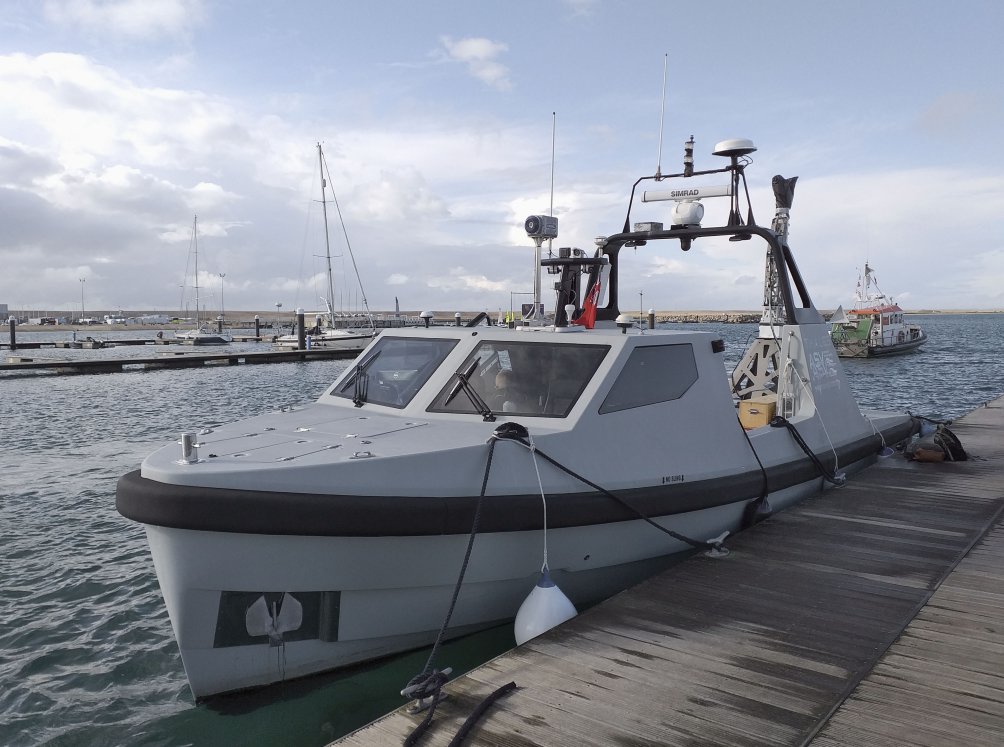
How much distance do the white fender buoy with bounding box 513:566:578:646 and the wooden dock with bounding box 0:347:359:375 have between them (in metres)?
31.0

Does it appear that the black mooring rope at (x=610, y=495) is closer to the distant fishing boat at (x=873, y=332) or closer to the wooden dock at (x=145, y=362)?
the wooden dock at (x=145, y=362)

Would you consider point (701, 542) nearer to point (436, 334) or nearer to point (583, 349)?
point (583, 349)

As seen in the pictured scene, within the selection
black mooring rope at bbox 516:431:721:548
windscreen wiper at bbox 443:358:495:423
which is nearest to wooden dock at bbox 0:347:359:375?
windscreen wiper at bbox 443:358:495:423

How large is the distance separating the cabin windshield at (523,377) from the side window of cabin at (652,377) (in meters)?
0.23

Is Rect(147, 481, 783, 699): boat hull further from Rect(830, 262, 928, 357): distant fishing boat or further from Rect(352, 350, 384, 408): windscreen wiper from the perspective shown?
Rect(830, 262, 928, 357): distant fishing boat

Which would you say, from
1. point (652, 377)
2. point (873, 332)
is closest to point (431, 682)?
point (652, 377)

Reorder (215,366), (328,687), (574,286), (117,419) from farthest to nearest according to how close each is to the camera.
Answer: (215,366) → (117,419) → (574,286) → (328,687)

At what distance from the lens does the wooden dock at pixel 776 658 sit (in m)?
3.36

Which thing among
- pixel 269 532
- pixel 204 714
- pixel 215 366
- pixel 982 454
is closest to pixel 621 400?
pixel 269 532

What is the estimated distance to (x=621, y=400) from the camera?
A: 17.7ft

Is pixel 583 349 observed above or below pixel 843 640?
above

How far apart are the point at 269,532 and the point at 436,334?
8.65ft

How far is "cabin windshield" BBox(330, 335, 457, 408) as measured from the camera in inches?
232

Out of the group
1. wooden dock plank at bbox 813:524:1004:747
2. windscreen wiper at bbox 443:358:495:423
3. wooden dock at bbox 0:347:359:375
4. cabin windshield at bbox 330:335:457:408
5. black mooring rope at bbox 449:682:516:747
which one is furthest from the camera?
wooden dock at bbox 0:347:359:375
